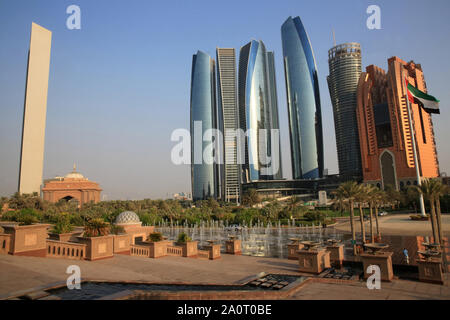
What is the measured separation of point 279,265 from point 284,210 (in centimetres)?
4824

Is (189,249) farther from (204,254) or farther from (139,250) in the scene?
(139,250)

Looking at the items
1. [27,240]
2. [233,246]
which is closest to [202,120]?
[233,246]

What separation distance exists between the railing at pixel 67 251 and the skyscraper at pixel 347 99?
149 m

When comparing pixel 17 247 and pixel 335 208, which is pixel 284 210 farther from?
pixel 17 247

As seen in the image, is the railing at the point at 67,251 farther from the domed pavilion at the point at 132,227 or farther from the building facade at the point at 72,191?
the building facade at the point at 72,191

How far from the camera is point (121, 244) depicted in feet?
60.9

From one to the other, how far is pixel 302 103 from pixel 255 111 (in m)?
28.0

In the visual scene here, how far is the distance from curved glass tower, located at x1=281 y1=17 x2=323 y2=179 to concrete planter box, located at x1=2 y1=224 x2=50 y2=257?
528 feet

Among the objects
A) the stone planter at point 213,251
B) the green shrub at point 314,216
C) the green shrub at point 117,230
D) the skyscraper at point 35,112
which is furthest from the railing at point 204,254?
the skyscraper at point 35,112

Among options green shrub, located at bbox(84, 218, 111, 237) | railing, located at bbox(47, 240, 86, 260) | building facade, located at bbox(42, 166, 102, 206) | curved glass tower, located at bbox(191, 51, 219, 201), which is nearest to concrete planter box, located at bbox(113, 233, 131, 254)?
green shrub, located at bbox(84, 218, 111, 237)

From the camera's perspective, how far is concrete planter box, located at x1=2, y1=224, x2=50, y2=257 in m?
14.2

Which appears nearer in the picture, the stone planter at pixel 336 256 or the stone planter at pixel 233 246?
the stone planter at pixel 336 256

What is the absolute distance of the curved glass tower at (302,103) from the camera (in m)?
163

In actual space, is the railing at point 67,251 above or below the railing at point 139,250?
above
